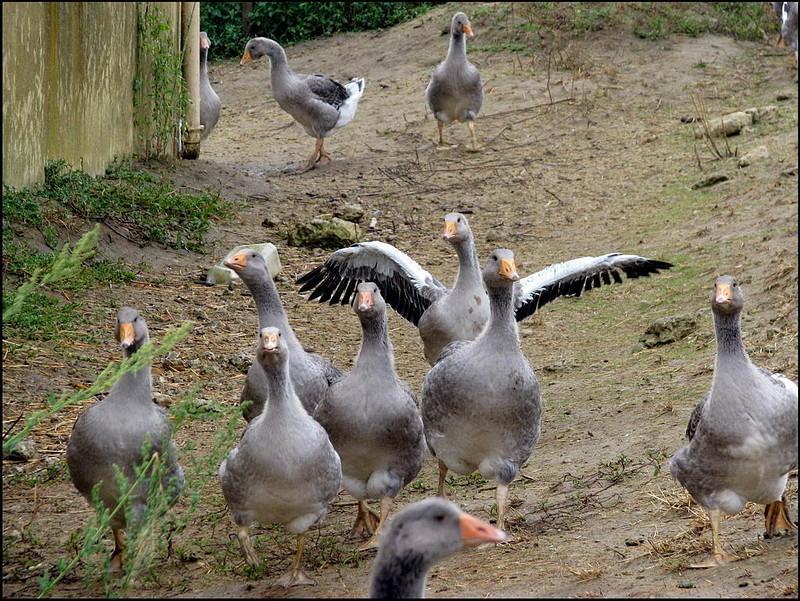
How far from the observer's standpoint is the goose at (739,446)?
16.6 ft

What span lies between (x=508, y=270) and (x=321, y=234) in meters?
5.16

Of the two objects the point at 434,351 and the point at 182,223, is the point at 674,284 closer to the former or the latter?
the point at 434,351

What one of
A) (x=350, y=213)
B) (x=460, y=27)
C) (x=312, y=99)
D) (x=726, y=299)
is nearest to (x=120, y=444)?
(x=726, y=299)

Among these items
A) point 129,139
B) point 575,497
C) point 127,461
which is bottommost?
point 575,497

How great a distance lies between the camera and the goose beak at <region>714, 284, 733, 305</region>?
5.41m

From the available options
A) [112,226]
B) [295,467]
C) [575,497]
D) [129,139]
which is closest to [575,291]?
[575,497]

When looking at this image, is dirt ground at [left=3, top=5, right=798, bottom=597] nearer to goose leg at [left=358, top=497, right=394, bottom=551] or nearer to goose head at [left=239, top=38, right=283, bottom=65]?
goose leg at [left=358, top=497, right=394, bottom=551]

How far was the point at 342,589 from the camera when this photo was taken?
5027mm

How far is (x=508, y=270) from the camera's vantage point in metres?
6.06

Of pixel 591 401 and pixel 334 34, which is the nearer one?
pixel 591 401

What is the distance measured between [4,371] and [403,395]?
9.56ft

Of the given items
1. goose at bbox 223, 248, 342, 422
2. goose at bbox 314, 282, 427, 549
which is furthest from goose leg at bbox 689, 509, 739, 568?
goose at bbox 223, 248, 342, 422

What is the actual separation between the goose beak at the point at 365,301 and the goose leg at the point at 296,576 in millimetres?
1190

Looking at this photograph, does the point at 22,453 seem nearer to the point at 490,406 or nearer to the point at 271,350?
the point at 271,350
